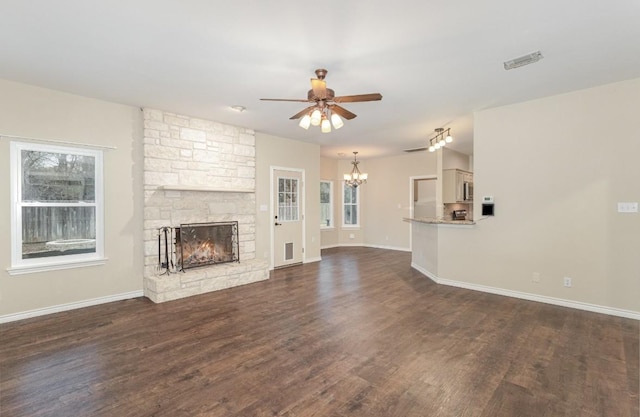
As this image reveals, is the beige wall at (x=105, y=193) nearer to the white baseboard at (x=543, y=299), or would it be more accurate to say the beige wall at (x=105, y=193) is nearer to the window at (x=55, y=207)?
the window at (x=55, y=207)

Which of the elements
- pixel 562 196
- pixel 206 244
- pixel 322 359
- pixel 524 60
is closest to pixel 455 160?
pixel 562 196

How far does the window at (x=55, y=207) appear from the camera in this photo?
3.72 m

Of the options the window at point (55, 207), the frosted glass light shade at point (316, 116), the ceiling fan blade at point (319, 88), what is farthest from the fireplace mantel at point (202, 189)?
the ceiling fan blade at point (319, 88)

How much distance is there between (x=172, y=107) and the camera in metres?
4.57

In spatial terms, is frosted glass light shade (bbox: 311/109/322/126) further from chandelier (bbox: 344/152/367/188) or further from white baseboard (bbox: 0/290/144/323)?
chandelier (bbox: 344/152/367/188)

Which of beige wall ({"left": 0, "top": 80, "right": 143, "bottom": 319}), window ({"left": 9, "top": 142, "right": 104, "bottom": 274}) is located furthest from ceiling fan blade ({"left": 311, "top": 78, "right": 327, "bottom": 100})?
window ({"left": 9, "top": 142, "right": 104, "bottom": 274})

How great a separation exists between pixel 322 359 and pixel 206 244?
130 inches

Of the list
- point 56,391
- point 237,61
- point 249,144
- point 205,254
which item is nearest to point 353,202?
point 249,144

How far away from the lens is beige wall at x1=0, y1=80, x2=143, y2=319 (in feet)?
11.9

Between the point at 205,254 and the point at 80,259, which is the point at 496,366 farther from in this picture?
the point at 80,259

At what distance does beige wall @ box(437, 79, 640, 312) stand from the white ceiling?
346 mm

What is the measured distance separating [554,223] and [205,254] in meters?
5.33

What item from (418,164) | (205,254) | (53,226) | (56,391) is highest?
(418,164)

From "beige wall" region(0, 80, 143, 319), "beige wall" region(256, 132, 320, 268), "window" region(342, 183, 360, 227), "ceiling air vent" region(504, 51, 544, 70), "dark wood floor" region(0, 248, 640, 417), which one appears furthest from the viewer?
"window" region(342, 183, 360, 227)
